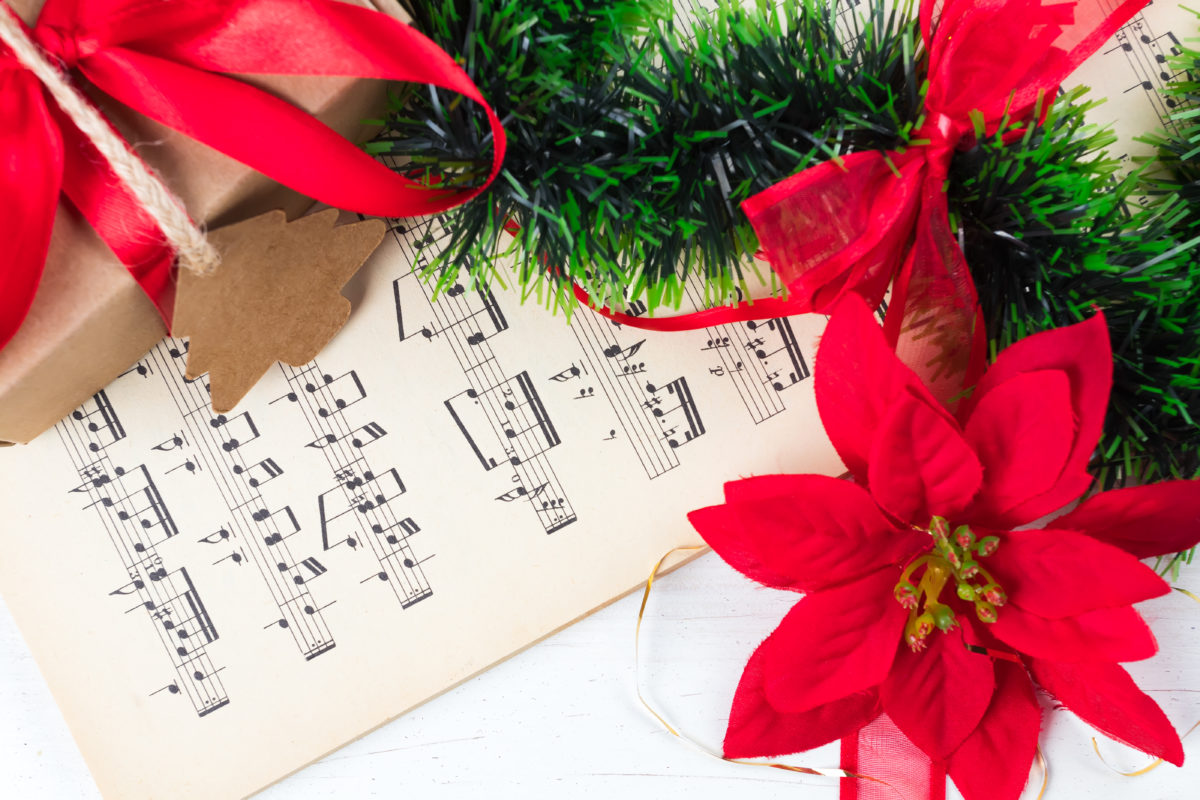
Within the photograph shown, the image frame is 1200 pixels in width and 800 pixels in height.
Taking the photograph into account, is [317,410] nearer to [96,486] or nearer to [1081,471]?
[96,486]

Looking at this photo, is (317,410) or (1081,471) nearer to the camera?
(1081,471)

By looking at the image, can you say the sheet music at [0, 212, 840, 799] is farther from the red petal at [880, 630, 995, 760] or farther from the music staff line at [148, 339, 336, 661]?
the red petal at [880, 630, 995, 760]

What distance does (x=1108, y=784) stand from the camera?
1.79ft

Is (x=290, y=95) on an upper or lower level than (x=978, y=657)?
upper

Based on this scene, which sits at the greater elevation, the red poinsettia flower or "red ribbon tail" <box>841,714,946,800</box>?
the red poinsettia flower

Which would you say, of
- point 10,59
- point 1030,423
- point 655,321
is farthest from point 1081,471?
point 10,59

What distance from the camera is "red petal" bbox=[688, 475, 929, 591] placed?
437 millimetres

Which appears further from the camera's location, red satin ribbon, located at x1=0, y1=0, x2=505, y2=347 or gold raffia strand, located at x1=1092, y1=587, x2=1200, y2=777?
gold raffia strand, located at x1=1092, y1=587, x2=1200, y2=777

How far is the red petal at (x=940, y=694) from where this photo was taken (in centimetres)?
44

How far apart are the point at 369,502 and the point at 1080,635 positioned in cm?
44

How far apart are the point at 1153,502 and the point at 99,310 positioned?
592mm


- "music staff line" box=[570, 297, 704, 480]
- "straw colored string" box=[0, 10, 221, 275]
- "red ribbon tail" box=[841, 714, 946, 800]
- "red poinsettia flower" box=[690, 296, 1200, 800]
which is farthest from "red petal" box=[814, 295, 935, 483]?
"straw colored string" box=[0, 10, 221, 275]

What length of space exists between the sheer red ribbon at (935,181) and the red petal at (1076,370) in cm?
3

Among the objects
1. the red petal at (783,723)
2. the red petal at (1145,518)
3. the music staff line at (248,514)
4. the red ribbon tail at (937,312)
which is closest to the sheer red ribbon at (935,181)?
the red ribbon tail at (937,312)
